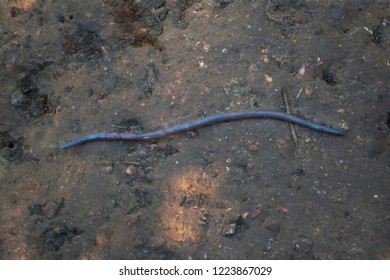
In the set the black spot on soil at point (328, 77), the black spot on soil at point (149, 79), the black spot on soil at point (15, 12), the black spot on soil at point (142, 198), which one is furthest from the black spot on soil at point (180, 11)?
the black spot on soil at point (142, 198)

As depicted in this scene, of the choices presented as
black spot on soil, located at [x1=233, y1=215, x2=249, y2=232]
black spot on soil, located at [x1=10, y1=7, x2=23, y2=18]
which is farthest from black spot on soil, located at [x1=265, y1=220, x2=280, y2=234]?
black spot on soil, located at [x1=10, y1=7, x2=23, y2=18]

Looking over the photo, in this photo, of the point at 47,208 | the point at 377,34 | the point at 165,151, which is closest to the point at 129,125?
the point at 165,151

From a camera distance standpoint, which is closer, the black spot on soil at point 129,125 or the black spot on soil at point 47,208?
the black spot on soil at point 47,208

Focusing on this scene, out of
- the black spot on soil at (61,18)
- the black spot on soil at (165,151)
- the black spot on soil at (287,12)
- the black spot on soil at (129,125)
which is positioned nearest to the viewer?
the black spot on soil at (165,151)

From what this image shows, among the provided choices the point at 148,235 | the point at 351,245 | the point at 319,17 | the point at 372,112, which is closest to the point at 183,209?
the point at 148,235

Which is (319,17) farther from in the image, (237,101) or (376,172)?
(376,172)

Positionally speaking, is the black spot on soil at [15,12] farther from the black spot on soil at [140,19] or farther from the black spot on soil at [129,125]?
the black spot on soil at [129,125]

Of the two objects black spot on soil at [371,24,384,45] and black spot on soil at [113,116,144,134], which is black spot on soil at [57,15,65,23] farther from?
black spot on soil at [371,24,384,45]

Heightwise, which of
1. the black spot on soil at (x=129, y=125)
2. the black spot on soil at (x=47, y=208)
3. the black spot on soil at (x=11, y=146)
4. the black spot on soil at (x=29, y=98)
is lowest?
the black spot on soil at (x=47, y=208)
